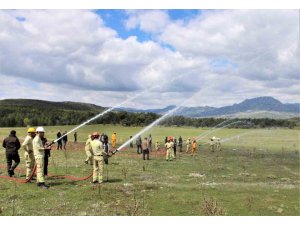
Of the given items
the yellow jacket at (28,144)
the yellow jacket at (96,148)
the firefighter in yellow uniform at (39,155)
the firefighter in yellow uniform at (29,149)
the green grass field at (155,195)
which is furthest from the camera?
the yellow jacket at (96,148)

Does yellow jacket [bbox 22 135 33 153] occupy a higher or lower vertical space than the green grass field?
higher

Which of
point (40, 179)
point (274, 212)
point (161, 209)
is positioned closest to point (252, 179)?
→ point (274, 212)

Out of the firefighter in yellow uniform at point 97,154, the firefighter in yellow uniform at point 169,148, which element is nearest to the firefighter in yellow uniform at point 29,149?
the firefighter in yellow uniform at point 97,154

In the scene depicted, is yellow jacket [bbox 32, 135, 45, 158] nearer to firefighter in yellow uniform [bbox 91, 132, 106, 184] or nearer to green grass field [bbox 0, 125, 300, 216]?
green grass field [bbox 0, 125, 300, 216]

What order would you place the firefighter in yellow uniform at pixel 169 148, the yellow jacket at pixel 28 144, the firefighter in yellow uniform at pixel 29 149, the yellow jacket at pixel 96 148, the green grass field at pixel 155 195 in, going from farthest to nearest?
the firefighter in yellow uniform at pixel 169 148 → the yellow jacket at pixel 96 148 → the yellow jacket at pixel 28 144 → the firefighter in yellow uniform at pixel 29 149 → the green grass field at pixel 155 195

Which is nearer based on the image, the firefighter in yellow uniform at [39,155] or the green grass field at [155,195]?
the green grass field at [155,195]

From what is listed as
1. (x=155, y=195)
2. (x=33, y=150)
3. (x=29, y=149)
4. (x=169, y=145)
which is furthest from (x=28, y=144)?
(x=169, y=145)

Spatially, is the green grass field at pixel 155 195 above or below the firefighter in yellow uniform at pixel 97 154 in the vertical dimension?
below

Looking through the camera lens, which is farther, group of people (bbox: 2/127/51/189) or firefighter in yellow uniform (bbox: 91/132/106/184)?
firefighter in yellow uniform (bbox: 91/132/106/184)

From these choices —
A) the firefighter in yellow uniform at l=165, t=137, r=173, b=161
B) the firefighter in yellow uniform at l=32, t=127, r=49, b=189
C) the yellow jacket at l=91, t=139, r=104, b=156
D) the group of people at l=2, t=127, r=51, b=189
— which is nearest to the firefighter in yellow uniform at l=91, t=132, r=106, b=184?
the yellow jacket at l=91, t=139, r=104, b=156

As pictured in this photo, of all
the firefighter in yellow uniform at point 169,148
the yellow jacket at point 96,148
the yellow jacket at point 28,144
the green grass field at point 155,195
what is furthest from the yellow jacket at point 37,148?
the firefighter in yellow uniform at point 169,148

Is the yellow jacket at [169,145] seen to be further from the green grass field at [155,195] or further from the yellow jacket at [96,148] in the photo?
the yellow jacket at [96,148]

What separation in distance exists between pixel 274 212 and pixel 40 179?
1189 centimetres

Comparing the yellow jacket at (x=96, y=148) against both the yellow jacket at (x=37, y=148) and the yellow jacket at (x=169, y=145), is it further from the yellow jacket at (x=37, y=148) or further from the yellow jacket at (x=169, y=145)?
the yellow jacket at (x=169, y=145)
